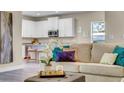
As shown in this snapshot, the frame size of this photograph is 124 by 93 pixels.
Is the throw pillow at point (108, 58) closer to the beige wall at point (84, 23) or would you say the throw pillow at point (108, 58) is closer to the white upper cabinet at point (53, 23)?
the beige wall at point (84, 23)

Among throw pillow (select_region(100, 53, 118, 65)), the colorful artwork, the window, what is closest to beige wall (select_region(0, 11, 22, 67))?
the colorful artwork

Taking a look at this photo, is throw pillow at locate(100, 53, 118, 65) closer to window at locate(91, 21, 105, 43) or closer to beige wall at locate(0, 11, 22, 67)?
beige wall at locate(0, 11, 22, 67)

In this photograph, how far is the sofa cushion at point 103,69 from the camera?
11.5 ft

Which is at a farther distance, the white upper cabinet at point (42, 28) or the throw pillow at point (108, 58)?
the white upper cabinet at point (42, 28)

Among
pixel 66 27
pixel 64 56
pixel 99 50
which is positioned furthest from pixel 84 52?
pixel 66 27

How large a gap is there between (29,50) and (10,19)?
302 centimetres

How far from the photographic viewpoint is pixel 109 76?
3.61m

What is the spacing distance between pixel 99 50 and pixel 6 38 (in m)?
3.06

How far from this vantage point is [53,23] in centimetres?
863

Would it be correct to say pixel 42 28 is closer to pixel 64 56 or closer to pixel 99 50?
pixel 64 56

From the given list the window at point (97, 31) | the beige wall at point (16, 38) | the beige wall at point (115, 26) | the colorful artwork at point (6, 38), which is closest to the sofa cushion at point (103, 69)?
the beige wall at point (115, 26)
